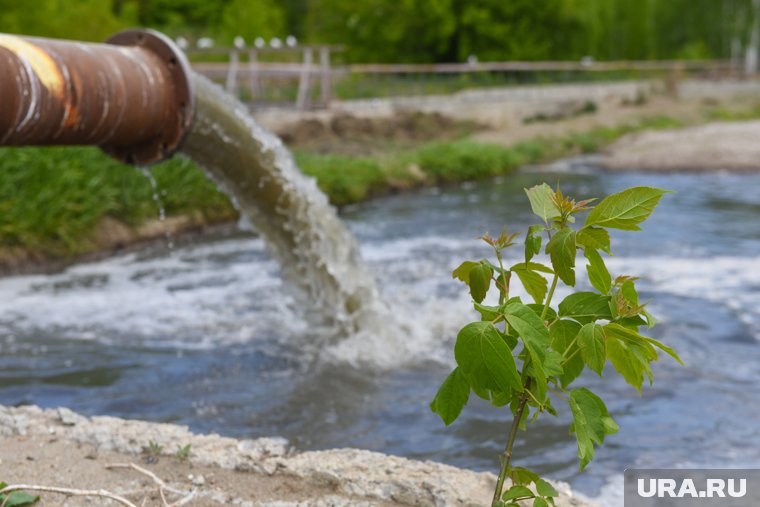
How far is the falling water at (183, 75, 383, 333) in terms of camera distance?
238 inches

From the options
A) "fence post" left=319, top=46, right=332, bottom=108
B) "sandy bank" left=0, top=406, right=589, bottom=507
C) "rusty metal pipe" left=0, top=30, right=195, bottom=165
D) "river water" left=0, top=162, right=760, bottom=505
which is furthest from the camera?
"fence post" left=319, top=46, right=332, bottom=108

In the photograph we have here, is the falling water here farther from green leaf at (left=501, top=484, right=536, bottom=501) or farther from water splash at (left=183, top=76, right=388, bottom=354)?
green leaf at (left=501, top=484, right=536, bottom=501)

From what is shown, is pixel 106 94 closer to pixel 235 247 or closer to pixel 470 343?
pixel 470 343

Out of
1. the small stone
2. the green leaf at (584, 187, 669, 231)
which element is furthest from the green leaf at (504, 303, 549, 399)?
the small stone

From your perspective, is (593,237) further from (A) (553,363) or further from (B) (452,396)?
(B) (452,396)

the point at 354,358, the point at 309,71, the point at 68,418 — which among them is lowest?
the point at 354,358

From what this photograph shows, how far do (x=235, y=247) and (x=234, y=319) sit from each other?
358cm

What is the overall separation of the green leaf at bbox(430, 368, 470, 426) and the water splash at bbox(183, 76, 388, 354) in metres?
3.61

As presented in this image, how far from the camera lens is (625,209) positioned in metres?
2.45

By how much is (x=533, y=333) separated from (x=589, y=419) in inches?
11.6

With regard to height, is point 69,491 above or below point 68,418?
above

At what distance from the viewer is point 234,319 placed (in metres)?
7.74

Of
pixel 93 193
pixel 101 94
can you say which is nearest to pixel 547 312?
Answer: pixel 101 94

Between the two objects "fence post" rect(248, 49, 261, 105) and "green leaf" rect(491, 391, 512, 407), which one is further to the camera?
"fence post" rect(248, 49, 261, 105)
